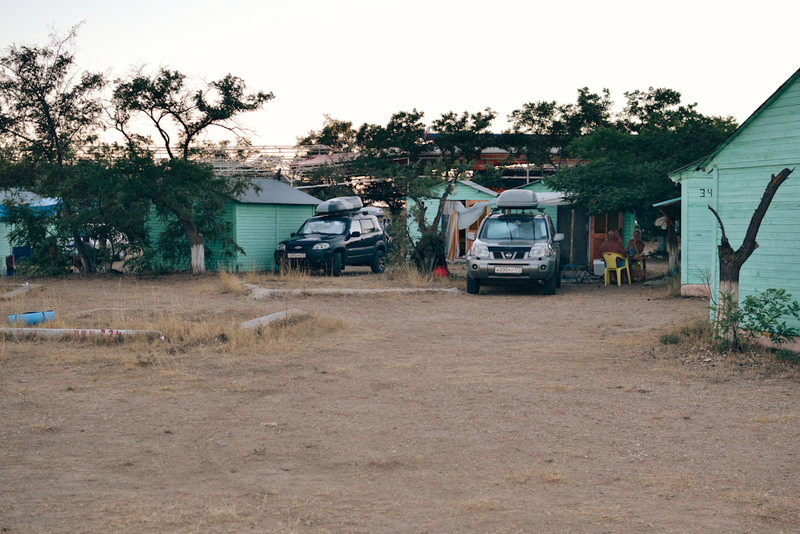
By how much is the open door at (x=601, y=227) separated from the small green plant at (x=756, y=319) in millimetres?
13598

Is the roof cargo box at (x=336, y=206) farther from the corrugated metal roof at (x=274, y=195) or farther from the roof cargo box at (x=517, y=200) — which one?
the roof cargo box at (x=517, y=200)

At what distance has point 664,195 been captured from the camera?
55.2ft

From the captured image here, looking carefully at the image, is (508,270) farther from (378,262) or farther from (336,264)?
(378,262)

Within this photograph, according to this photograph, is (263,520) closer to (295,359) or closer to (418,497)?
(418,497)

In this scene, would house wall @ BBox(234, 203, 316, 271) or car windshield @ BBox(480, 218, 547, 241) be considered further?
house wall @ BBox(234, 203, 316, 271)

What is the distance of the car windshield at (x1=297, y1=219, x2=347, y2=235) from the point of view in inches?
810

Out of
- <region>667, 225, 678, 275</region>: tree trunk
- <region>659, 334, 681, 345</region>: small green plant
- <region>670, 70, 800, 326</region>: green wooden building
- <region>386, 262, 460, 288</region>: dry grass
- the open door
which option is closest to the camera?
<region>670, 70, 800, 326</region>: green wooden building

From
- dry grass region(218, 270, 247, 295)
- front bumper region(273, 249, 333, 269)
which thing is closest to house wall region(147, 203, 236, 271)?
front bumper region(273, 249, 333, 269)

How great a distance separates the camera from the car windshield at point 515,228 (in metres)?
16.0

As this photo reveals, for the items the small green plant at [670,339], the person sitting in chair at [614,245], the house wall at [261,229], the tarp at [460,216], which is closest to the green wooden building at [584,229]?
the tarp at [460,216]

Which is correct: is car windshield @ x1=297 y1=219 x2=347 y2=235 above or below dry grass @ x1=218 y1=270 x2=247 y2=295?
above

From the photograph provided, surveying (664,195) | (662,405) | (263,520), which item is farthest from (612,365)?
(664,195)

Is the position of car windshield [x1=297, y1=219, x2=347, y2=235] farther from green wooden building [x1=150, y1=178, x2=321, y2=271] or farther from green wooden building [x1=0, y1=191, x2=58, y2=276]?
green wooden building [x1=0, y1=191, x2=58, y2=276]

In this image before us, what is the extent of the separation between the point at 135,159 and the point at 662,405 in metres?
15.9
